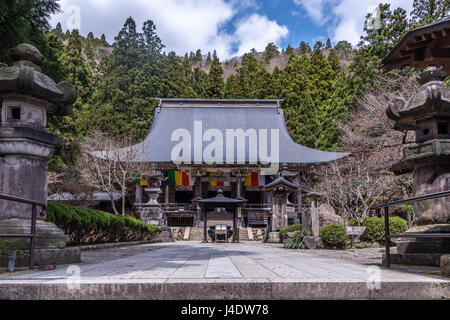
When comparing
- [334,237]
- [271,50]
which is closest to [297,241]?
[334,237]

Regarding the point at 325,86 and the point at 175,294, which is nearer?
the point at 175,294

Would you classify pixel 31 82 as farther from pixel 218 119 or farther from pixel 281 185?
pixel 218 119

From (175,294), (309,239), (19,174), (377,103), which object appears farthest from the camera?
(377,103)

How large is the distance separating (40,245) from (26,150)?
43.2 inches

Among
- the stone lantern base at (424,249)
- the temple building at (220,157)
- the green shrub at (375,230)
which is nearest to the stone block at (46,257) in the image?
the stone lantern base at (424,249)

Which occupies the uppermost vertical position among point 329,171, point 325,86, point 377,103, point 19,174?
point 325,86

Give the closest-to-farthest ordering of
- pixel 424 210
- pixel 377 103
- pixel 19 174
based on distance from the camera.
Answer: pixel 19 174 → pixel 424 210 → pixel 377 103

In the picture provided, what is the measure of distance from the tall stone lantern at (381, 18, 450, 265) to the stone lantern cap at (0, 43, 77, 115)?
14.7 feet

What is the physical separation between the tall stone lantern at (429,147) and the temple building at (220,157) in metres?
16.1
